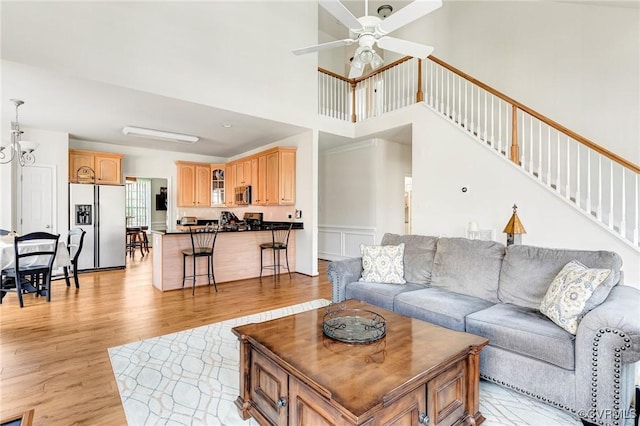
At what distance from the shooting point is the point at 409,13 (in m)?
2.49

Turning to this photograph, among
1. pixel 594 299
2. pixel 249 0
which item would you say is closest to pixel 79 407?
pixel 594 299

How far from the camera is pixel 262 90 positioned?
5.08m

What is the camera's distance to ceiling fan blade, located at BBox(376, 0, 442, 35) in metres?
2.35

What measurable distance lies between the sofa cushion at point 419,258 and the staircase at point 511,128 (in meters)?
1.77

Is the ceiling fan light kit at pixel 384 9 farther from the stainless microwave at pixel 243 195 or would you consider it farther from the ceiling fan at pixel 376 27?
the stainless microwave at pixel 243 195

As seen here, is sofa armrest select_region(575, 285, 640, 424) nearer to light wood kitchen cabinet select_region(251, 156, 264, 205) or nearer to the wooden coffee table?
the wooden coffee table

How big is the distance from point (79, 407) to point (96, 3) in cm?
416

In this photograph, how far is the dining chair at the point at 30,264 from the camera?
3975 mm

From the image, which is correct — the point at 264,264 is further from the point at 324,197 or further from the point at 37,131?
the point at 37,131

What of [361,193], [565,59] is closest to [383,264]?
[361,193]

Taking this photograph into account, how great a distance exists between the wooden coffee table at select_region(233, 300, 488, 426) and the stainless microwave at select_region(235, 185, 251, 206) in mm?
5355

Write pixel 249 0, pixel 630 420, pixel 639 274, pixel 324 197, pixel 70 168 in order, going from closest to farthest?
pixel 630 420 → pixel 639 274 → pixel 249 0 → pixel 70 168 → pixel 324 197

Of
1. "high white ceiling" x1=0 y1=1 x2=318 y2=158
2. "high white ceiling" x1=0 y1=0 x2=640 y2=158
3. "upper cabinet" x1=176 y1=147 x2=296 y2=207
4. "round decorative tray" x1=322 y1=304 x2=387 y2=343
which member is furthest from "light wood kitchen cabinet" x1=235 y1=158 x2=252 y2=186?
"round decorative tray" x1=322 y1=304 x2=387 y2=343

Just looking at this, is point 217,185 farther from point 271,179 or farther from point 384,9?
point 384,9
